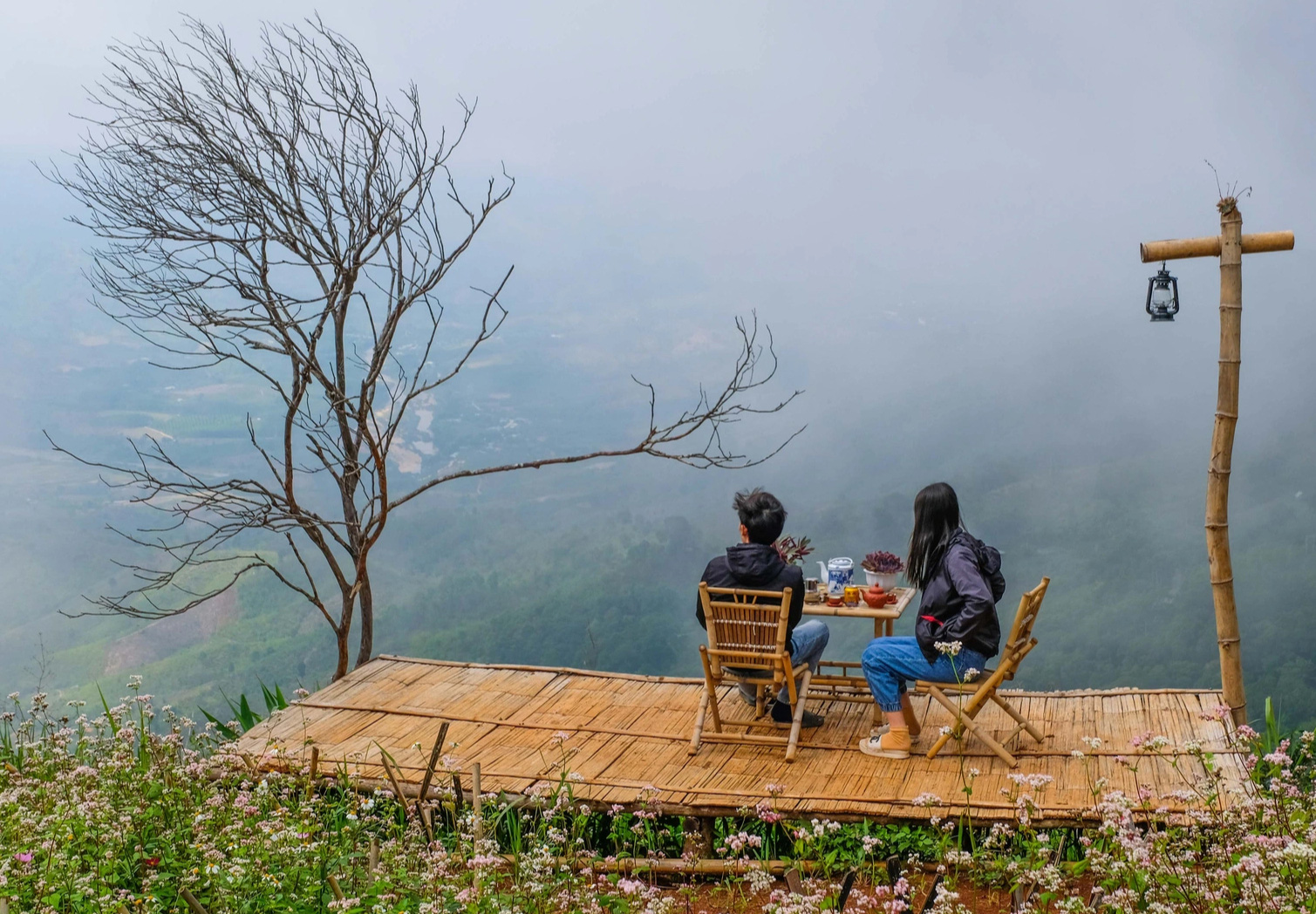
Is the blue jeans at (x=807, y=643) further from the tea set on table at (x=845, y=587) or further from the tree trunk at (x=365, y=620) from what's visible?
the tree trunk at (x=365, y=620)

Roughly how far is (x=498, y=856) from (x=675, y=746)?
2723mm

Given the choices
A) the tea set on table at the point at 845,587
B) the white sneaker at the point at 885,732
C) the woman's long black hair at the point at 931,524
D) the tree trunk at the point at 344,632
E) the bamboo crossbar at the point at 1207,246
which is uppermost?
the bamboo crossbar at the point at 1207,246

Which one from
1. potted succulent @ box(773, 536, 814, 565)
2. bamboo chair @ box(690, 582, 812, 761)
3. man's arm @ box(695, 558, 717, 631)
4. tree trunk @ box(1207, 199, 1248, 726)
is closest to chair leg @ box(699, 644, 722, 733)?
bamboo chair @ box(690, 582, 812, 761)

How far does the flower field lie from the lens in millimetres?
2854

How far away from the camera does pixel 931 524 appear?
211 inches

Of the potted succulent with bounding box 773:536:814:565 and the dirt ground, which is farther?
the potted succulent with bounding box 773:536:814:565

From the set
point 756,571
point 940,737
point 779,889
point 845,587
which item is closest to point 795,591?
point 756,571

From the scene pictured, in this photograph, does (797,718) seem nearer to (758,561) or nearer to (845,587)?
(758,561)

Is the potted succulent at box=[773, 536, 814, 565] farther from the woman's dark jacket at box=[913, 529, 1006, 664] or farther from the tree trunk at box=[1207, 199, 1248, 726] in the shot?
the tree trunk at box=[1207, 199, 1248, 726]

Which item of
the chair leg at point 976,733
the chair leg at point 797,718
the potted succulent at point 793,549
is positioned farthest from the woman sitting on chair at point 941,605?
the potted succulent at point 793,549

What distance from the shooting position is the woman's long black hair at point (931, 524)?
17.5ft

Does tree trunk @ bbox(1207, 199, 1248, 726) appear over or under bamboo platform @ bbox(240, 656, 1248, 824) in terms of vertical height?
over

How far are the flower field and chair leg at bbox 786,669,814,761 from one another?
522mm

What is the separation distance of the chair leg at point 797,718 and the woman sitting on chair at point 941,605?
38cm
